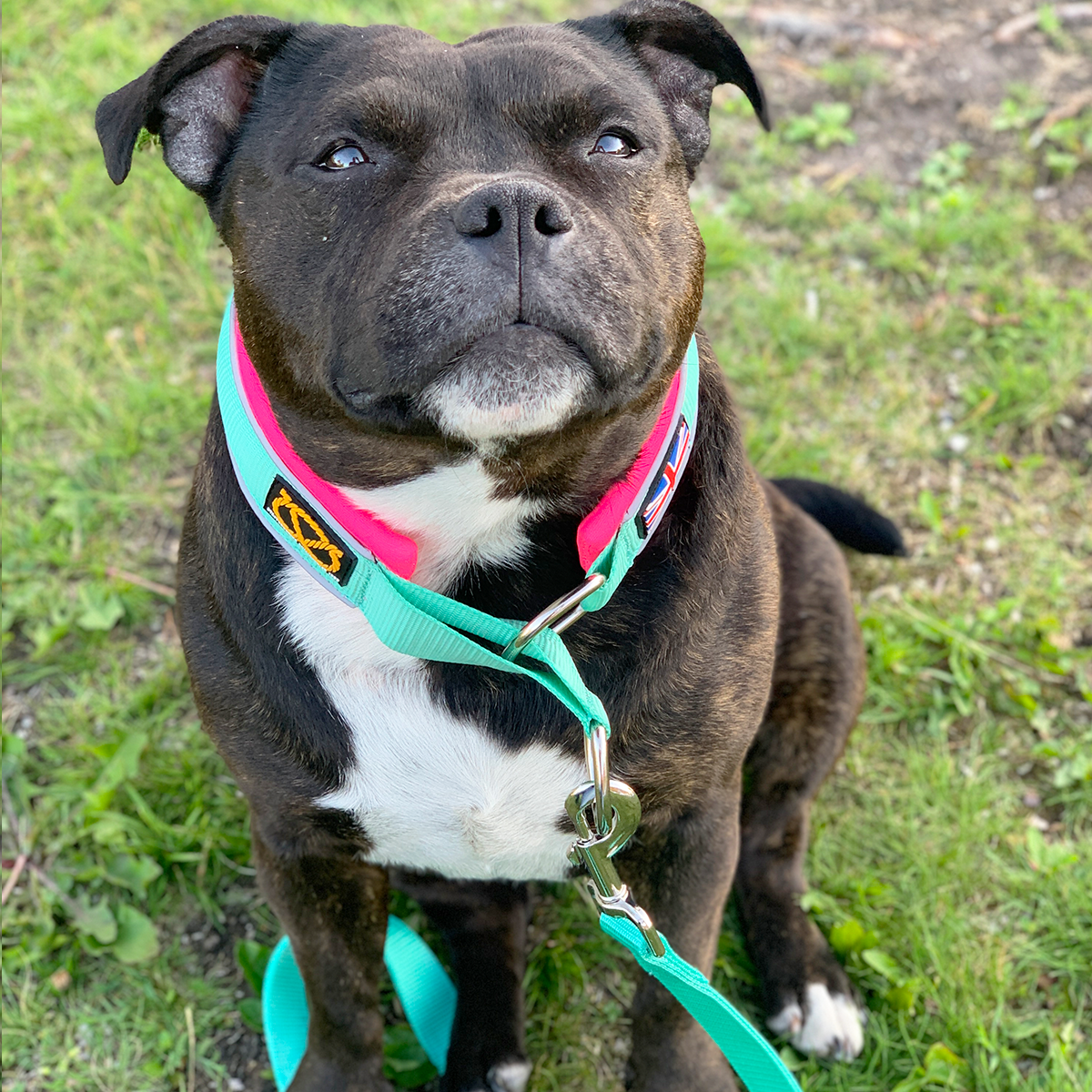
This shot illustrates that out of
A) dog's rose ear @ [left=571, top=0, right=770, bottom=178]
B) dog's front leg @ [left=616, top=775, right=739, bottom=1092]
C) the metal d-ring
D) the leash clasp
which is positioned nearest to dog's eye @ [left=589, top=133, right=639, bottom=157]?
dog's rose ear @ [left=571, top=0, right=770, bottom=178]

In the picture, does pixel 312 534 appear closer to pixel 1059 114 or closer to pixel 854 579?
pixel 854 579

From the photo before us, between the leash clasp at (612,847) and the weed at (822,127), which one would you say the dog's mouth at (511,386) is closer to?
the leash clasp at (612,847)

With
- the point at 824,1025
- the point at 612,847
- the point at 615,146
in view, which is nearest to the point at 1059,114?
the point at 615,146

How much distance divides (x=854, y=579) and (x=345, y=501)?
6.75ft

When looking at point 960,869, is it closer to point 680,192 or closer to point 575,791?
point 575,791

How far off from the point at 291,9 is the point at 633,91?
322cm

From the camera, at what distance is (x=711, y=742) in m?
2.32

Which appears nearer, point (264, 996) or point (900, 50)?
point (264, 996)

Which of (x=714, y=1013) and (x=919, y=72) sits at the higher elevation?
(x=919, y=72)

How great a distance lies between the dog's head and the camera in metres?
1.78

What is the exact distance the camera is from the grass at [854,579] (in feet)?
9.56

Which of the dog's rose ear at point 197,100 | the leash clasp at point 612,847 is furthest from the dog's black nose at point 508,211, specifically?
the leash clasp at point 612,847

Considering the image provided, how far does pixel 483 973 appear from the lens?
2787mm

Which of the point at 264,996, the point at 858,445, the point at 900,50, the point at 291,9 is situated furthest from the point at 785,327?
the point at 264,996
